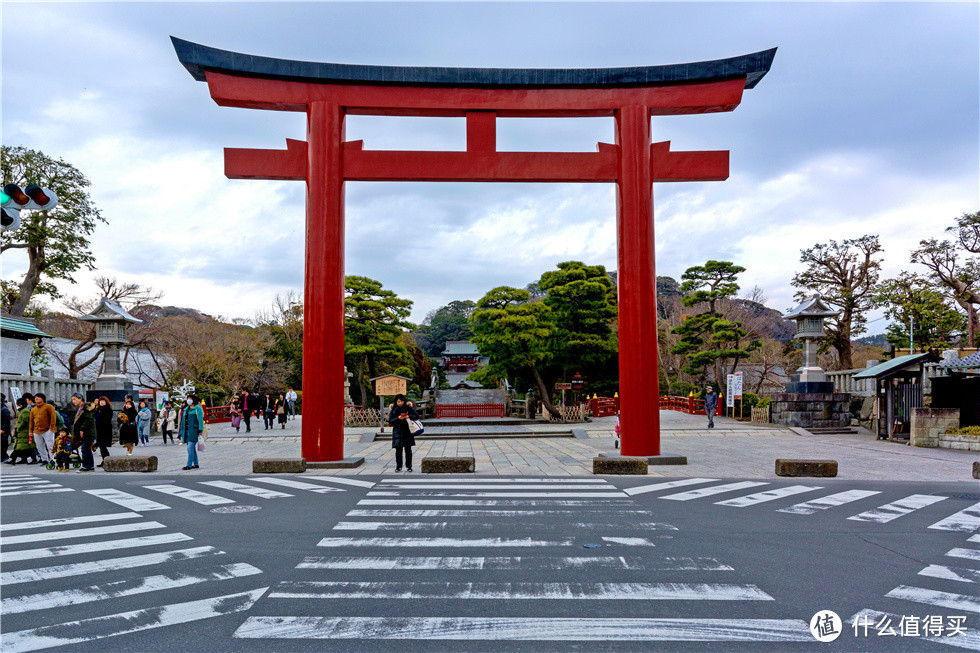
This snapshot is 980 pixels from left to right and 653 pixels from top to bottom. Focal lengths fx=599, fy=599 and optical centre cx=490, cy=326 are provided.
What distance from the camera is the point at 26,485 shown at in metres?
10.5

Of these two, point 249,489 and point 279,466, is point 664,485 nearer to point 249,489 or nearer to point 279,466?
point 249,489

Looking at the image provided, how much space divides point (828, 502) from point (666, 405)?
24.9 m

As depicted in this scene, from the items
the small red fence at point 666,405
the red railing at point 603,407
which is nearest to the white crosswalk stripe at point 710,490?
the small red fence at point 666,405

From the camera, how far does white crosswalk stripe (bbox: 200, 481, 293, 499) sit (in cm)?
912

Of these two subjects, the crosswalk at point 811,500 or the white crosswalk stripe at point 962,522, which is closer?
the white crosswalk stripe at point 962,522

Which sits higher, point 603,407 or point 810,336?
point 810,336

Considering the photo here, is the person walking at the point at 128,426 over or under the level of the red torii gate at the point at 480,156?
under

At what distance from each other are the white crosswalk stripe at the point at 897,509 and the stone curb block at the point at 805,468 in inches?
76.0

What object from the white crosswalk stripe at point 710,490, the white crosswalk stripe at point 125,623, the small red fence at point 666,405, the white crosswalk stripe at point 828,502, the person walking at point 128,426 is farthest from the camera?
the small red fence at point 666,405

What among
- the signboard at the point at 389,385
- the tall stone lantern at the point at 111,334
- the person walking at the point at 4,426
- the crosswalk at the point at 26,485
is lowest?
the crosswalk at the point at 26,485

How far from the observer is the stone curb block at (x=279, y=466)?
38.8ft

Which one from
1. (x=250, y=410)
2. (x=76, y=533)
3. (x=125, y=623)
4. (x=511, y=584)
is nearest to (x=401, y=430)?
(x=76, y=533)

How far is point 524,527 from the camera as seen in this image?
22.6ft

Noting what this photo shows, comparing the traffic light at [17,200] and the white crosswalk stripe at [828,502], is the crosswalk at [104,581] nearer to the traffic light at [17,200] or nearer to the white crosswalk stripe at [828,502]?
the traffic light at [17,200]
